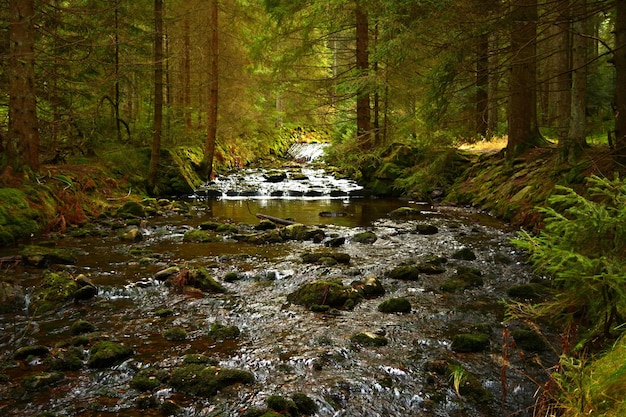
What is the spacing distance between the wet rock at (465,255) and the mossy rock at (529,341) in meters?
3.16

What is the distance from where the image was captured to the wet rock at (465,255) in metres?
7.82

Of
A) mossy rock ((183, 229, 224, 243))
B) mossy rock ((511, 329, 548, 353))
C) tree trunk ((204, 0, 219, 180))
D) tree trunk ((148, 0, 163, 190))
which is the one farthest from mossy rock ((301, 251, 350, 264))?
tree trunk ((204, 0, 219, 180))

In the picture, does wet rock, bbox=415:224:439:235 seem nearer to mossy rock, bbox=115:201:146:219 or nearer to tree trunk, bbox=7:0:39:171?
mossy rock, bbox=115:201:146:219

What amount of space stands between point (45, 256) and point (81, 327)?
3100 millimetres

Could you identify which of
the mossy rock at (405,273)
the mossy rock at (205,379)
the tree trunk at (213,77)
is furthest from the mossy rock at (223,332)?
the tree trunk at (213,77)

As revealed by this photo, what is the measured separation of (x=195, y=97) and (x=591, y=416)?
1115 inches

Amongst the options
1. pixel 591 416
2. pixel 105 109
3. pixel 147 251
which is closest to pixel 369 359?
pixel 591 416

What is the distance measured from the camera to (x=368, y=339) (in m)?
4.77

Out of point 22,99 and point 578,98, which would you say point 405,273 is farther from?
point 22,99

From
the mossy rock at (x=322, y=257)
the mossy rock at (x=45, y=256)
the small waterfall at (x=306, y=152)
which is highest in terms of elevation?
the small waterfall at (x=306, y=152)

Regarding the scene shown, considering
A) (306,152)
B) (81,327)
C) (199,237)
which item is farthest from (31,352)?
(306,152)

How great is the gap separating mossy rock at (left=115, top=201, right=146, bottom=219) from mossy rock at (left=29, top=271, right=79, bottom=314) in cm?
587

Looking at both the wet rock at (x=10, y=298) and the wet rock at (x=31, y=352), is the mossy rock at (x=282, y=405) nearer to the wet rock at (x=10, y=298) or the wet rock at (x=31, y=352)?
the wet rock at (x=31, y=352)

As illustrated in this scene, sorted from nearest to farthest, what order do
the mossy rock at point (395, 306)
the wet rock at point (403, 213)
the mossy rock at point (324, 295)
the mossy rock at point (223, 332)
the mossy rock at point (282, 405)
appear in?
1. the mossy rock at point (282, 405)
2. the mossy rock at point (223, 332)
3. the mossy rock at point (395, 306)
4. the mossy rock at point (324, 295)
5. the wet rock at point (403, 213)
